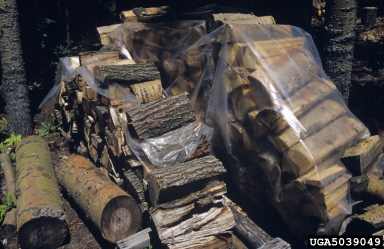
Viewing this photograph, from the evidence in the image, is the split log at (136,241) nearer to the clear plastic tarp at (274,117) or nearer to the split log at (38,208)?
the split log at (38,208)

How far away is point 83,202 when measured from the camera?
473 centimetres

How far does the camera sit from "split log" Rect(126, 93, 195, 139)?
4.58 meters

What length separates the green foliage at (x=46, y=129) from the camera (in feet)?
22.4

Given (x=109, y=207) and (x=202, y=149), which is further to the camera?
(x=202, y=149)

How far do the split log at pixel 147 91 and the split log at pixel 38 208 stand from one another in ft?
5.02

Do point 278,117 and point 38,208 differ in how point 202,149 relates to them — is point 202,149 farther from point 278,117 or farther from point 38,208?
point 38,208

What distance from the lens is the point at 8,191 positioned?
521cm

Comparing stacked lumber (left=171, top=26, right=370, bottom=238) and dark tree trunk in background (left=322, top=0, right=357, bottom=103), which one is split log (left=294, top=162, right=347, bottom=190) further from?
dark tree trunk in background (left=322, top=0, right=357, bottom=103)

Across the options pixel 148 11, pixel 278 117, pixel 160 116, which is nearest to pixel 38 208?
pixel 160 116

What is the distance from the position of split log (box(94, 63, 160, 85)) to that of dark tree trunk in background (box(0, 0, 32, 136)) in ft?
6.90

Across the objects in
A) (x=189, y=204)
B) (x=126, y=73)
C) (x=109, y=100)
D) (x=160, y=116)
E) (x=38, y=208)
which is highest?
(x=126, y=73)

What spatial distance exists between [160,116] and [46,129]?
10.1 ft

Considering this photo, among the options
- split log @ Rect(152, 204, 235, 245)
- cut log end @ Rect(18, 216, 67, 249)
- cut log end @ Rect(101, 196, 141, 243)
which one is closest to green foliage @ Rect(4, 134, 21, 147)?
cut log end @ Rect(18, 216, 67, 249)

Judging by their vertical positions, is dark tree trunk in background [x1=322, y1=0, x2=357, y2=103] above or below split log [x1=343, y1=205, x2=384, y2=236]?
above
